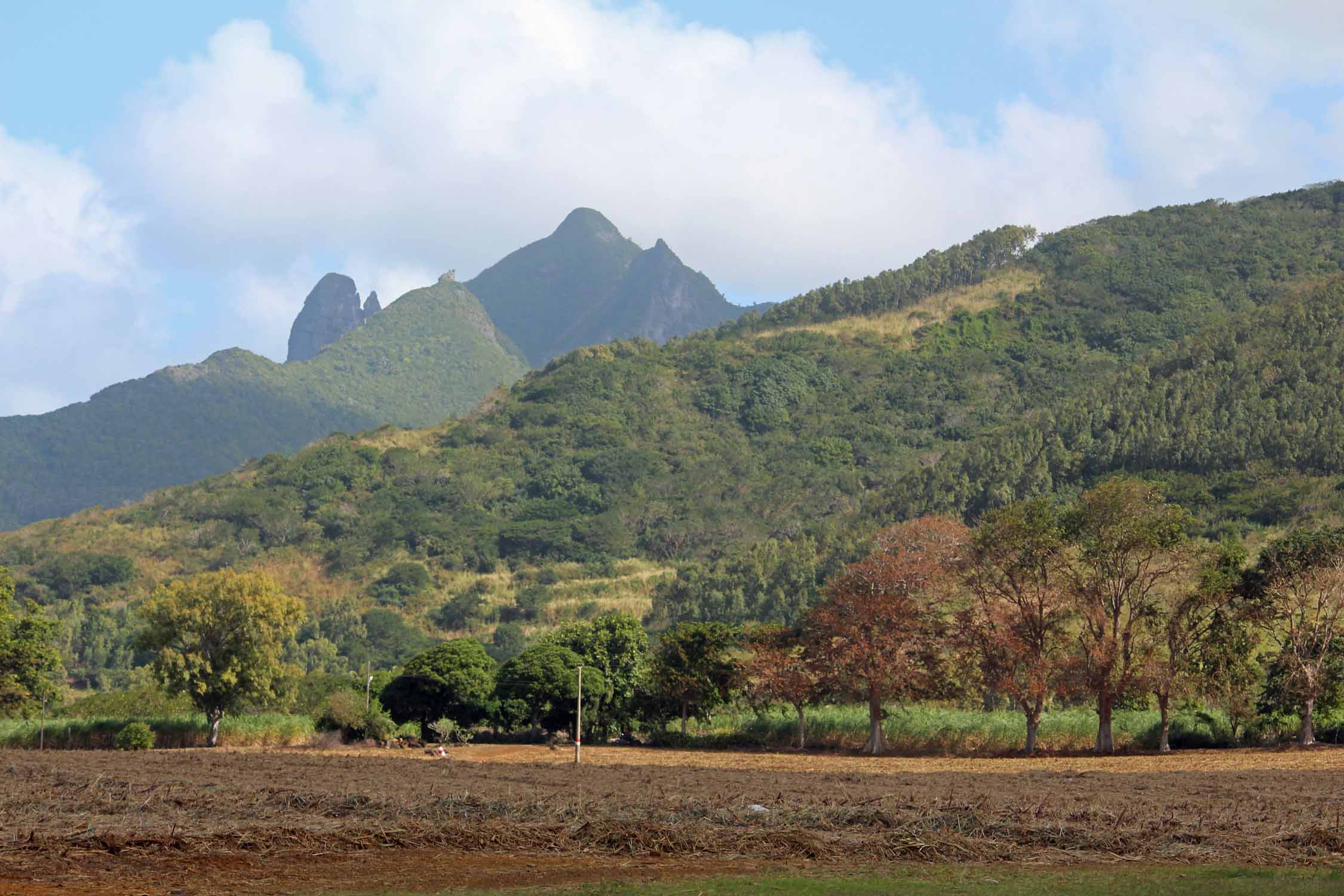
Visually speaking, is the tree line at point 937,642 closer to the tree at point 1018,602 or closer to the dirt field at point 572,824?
the tree at point 1018,602

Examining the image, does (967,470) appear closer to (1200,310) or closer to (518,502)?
(518,502)

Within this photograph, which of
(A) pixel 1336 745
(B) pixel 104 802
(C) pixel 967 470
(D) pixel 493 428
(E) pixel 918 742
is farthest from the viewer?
(D) pixel 493 428

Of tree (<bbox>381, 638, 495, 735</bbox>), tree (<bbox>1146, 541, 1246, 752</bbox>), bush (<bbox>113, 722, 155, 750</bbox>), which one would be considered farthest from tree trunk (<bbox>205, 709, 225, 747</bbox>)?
tree (<bbox>1146, 541, 1246, 752</bbox>)

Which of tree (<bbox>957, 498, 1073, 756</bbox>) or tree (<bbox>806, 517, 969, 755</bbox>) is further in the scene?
tree (<bbox>806, 517, 969, 755</bbox>)

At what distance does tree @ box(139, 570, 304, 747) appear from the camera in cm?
5103

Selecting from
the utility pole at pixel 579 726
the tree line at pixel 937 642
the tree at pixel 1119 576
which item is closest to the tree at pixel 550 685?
the tree line at pixel 937 642

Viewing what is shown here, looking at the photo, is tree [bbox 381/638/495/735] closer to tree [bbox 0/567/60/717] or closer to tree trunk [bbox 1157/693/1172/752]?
tree [bbox 0/567/60/717]

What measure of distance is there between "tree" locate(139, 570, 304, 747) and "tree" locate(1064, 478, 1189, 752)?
101ft

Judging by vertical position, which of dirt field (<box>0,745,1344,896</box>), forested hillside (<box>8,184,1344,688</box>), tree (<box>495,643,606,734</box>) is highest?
forested hillside (<box>8,184,1344,688</box>)

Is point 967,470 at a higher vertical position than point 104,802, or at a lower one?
higher

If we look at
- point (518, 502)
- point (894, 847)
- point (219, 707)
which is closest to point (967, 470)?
point (518, 502)

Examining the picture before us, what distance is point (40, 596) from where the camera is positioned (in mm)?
111625

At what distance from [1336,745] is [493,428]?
124m

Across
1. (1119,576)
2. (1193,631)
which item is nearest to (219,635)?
(1119,576)
